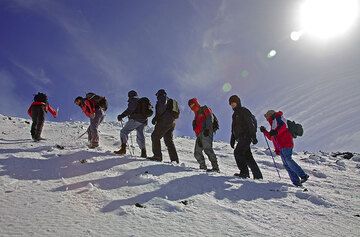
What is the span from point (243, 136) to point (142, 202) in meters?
5.24

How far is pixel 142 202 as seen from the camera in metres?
7.07

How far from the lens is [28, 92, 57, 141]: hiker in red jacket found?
49.4 ft

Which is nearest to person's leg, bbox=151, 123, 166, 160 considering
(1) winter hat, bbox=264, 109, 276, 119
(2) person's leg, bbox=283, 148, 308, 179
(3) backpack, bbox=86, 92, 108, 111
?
(3) backpack, bbox=86, 92, 108, 111

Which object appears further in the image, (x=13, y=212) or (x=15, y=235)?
(x=13, y=212)

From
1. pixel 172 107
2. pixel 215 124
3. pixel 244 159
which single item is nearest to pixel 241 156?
pixel 244 159

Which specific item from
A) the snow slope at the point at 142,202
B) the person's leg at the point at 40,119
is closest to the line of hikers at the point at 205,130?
the snow slope at the point at 142,202

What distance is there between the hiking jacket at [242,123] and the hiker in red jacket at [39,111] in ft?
25.7

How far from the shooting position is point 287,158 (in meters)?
11.2

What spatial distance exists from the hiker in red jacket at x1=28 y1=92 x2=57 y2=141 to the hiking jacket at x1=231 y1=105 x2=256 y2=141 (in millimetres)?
7828

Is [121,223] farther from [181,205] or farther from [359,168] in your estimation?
[359,168]

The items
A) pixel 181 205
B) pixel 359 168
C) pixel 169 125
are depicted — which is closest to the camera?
pixel 181 205

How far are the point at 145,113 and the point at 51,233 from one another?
743 cm

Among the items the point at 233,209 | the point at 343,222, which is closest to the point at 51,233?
the point at 233,209

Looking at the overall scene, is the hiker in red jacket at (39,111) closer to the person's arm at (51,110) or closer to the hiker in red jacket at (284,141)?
the person's arm at (51,110)
